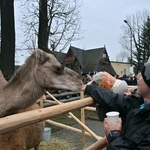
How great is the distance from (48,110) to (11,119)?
34 centimetres

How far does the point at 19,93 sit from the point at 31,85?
0.22 metres

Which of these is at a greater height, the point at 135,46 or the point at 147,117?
the point at 147,117

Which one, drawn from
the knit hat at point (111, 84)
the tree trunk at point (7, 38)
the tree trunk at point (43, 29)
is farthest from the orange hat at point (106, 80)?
the tree trunk at point (43, 29)

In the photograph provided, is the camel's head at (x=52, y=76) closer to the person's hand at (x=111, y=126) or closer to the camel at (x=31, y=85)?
the camel at (x=31, y=85)

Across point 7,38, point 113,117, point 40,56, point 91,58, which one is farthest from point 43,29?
point 91,58

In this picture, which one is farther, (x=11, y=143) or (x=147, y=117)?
(x=11, y=143)

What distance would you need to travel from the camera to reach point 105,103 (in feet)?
7.14

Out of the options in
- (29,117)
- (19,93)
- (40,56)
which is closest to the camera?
(29,117)

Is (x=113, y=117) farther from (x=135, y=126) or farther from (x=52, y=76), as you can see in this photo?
(x=52, y=76)

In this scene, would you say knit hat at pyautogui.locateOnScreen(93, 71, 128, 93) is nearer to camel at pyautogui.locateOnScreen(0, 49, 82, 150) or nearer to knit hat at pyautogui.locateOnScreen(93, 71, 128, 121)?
knit hat at pyautogui.locateOnScreen(93, 71, 128, 121)

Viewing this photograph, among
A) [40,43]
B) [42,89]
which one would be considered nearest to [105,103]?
[42,89]

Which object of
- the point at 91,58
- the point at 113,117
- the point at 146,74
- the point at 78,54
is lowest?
the point at 91,58

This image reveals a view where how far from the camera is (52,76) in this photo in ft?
10.9

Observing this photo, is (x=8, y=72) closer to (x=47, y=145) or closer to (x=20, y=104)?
(x=47, y=145)
